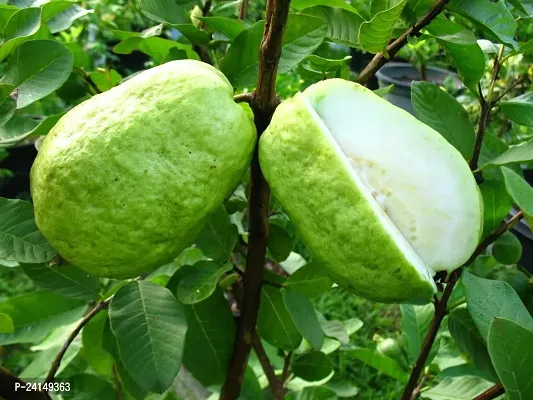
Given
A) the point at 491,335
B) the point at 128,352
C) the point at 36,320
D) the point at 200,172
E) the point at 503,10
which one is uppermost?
the point at 503,10

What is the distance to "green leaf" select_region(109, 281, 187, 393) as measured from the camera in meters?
0.66

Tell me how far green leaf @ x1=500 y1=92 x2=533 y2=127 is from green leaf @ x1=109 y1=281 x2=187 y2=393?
0.49 meters

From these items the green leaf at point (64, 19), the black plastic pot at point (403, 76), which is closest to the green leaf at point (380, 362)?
the green leaf at point (64, 19)

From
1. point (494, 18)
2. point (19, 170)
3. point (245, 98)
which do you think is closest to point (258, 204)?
point (245, 98)

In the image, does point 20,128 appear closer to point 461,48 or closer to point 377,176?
point 377,176

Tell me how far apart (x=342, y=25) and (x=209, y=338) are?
48 centimetres

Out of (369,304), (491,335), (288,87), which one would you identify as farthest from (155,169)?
(288,87)

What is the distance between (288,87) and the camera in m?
3.13

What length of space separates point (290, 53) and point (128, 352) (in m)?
0.40

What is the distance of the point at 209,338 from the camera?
849 mm

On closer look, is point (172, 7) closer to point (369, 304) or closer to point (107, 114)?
point (107, 114)

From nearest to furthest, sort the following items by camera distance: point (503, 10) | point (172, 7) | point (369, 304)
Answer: point (503, 10) < point (172, 7) < point (369, 304)

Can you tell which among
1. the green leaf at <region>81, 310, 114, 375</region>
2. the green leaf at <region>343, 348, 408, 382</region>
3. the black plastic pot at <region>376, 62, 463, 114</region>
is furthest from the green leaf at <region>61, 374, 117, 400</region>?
the black plastic pot at <region>376, 62, 463, 114</region>

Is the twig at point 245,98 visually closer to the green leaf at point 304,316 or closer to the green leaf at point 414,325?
the green leaf at point 304,316
